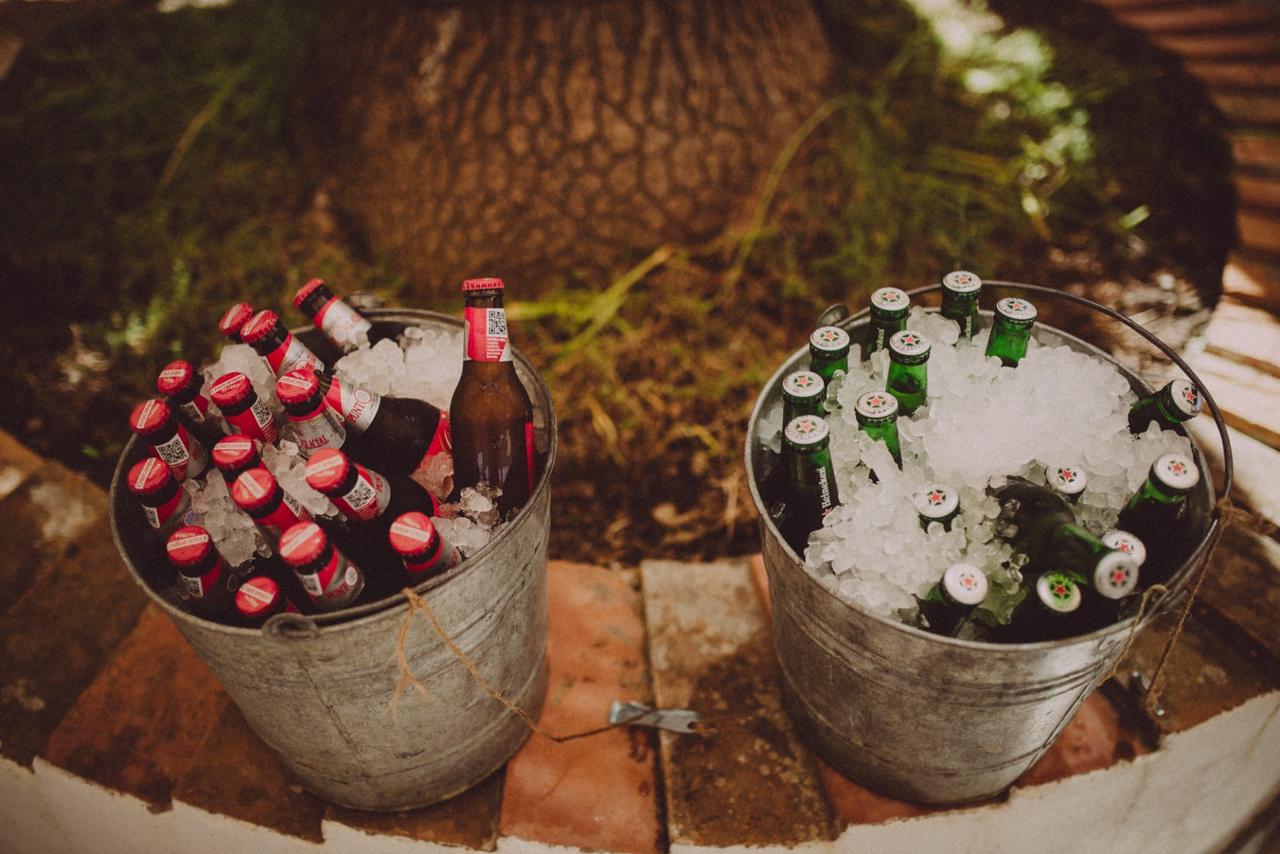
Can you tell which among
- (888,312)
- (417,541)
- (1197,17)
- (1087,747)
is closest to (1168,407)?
(888,312)

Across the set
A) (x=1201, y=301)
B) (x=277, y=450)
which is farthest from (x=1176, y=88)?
(x=277, y=450)

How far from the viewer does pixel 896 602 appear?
125 cm

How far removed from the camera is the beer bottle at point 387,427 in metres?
1.42

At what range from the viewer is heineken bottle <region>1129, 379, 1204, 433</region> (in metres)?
1.32

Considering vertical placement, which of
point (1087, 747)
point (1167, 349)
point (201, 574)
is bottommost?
point (1087, 747)

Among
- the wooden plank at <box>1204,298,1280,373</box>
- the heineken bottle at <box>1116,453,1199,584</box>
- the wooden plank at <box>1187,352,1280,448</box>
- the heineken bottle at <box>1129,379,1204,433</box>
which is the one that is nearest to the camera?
the heineken bottle at <box>1116,453,1199,584</box>

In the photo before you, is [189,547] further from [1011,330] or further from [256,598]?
[1011,330]

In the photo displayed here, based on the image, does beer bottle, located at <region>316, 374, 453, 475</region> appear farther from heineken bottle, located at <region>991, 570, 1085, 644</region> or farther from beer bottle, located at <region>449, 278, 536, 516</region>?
heineken bottle, located at <region>991, 570, 1085, 644</region>

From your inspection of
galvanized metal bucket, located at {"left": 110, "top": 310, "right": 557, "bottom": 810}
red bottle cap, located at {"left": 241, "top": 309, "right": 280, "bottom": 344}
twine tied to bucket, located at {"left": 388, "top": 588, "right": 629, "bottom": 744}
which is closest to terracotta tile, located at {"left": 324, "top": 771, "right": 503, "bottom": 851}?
galvanized metal bucket, located at {"left": 110, "top": 310, "right": 557, "bottom": 810}

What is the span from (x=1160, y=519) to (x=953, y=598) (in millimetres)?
468

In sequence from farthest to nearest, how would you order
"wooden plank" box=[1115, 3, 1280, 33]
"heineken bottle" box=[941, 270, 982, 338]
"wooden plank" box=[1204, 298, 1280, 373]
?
"wooden plank" box=[1115, 3, 1280, 33] < "wooden plank" box=[1204, 298, 1280, 373] < "heineken bottle" box=[941, 270, 982, 338]

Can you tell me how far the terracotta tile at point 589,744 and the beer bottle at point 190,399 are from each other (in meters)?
0.86

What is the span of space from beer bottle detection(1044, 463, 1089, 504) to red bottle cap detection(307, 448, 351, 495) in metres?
1.15

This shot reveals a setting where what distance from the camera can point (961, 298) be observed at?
1.55 metres
